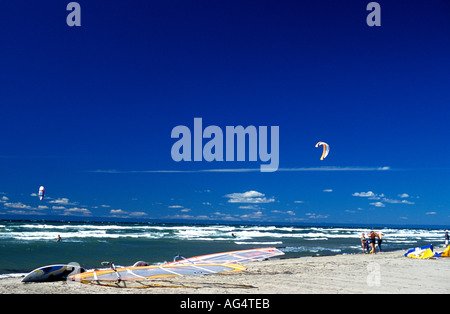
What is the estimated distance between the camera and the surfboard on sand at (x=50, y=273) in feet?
28.0

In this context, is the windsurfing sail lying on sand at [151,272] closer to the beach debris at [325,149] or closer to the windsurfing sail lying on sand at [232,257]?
the windsurfing sail lying on sand at [232,257]

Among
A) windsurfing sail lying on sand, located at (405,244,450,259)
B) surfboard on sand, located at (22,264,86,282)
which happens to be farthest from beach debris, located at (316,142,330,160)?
surfboard on sand, located at (22,264,86,282)

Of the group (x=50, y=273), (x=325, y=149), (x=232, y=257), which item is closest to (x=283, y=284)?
(x=232, y=257)

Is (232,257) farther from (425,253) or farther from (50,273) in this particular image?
(425,253)

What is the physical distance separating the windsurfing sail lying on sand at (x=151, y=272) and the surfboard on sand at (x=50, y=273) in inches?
10.7

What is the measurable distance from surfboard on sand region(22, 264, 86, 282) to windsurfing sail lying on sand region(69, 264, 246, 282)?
273mm

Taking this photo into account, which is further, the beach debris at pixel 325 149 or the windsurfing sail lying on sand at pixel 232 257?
the beach debris at pixel 325 149

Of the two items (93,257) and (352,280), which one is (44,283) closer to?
(352,280)

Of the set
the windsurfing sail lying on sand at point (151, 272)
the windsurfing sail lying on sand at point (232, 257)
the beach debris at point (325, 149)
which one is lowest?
the windsurfing sail lying on sand at point (232, 257)

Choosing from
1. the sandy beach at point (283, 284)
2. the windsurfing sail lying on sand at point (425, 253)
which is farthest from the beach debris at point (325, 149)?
the sandy beach at point (283, 284)
